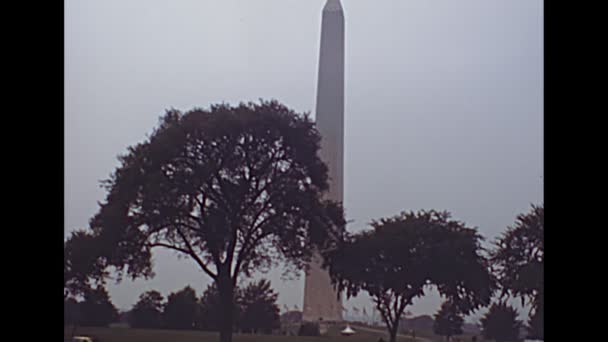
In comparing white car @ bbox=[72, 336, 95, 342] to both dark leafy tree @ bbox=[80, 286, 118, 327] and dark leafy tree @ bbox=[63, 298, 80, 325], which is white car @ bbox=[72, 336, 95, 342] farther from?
dark leafy tree @ bbox=[80, 286, 118, 327]

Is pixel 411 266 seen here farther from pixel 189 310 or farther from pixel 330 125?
pixel 330 125

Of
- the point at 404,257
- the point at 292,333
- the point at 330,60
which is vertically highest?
the point at 330,60

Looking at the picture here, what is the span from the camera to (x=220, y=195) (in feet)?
101

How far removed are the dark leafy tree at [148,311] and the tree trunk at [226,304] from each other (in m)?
2.99

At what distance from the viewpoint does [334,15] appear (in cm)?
4006

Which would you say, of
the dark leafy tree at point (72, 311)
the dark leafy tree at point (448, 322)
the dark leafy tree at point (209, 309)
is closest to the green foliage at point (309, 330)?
the dark leafy tree at point (209, 309)

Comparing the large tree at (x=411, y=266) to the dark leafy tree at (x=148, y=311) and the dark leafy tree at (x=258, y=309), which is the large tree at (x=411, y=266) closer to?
the dark leafy tree at (x=258, y=309)

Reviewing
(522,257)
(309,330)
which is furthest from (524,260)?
(309,330)

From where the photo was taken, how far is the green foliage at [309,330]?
36416mm

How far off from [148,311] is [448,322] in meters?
11.0

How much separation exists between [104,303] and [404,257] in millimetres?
10844

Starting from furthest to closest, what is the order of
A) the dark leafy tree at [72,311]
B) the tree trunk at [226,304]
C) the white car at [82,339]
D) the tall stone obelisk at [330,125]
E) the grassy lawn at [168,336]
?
1. the tall stone obelisk at [330,125]
2. the tree trunk at [226,304]
3. the dark leafy tree at [72,311]
4. the grassy lawn at [168,336]
5. the white car at [82,339]
